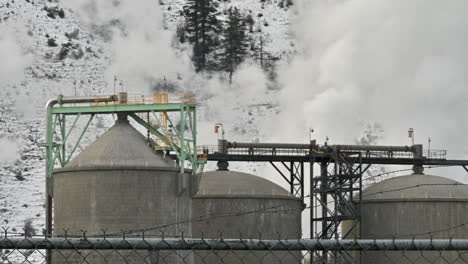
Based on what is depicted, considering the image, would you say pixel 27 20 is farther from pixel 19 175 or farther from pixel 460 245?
pixel 460 245

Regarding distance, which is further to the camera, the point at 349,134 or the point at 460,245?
the point at 349,134

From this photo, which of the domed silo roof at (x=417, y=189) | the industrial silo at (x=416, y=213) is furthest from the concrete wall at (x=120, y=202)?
the domed silo roof at (x=417, y=189)

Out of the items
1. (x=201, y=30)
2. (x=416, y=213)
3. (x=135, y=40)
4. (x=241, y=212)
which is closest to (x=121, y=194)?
(x=241, y=212)

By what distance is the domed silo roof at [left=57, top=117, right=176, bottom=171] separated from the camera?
5122 centimetres

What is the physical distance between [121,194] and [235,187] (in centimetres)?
1288

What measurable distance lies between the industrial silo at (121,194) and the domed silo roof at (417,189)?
18.8m

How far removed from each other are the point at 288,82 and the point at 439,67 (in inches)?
872

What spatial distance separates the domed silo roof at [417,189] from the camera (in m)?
65.7

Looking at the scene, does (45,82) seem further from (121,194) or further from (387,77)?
(121,194)

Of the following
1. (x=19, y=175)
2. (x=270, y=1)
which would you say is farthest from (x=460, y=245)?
(x=270, y=1)

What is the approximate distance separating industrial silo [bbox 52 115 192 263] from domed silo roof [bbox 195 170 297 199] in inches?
331

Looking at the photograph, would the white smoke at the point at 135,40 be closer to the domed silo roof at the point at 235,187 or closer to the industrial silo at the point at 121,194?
the domed silo roof at the point at 235,187

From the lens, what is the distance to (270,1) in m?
147

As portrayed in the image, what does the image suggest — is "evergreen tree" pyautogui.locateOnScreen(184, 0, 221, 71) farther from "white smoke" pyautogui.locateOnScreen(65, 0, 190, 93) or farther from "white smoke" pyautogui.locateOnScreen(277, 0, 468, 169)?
"white smoke" pyautogui.locateOnScreen(277, 0, 468, 169)
